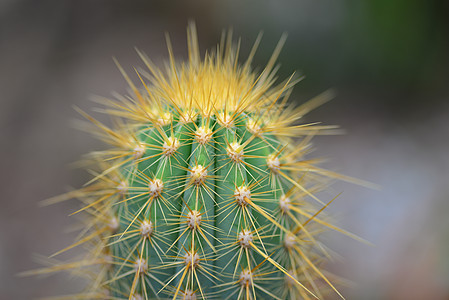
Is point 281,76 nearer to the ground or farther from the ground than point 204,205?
farther from the ground

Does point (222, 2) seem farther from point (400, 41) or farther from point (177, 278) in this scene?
point (177, 278)

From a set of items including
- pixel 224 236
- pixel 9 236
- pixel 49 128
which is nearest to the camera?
pixel 224 236

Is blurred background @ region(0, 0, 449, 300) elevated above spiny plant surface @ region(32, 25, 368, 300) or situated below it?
above

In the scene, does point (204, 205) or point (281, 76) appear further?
point (281, 76)

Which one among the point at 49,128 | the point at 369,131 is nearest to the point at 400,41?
the point at 369,131

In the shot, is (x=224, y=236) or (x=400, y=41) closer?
(x=224, y=236)

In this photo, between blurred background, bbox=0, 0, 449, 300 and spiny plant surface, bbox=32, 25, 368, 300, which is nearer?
spiny plant surface, bbox=32, 25, 368, 300
